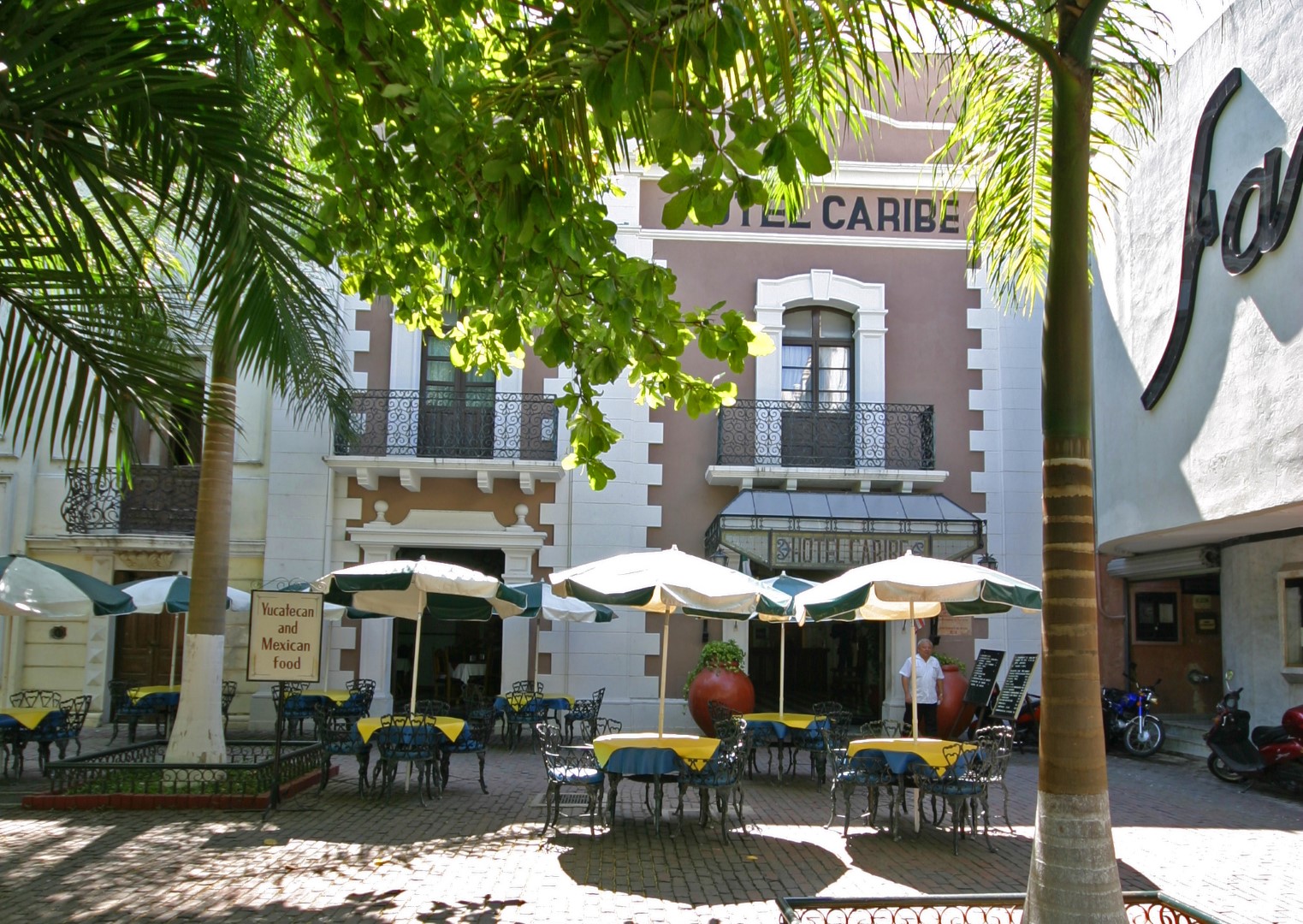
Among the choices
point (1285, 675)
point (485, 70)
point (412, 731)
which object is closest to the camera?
point (485, 70)

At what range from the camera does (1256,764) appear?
40.2ft

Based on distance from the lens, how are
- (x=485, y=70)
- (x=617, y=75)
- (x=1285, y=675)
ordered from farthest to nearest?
(x=1285, y=675), (x=485, y=70), (x=617, y=75)

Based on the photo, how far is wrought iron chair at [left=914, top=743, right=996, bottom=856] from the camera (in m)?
9.00

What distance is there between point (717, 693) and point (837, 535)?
2.85 metres

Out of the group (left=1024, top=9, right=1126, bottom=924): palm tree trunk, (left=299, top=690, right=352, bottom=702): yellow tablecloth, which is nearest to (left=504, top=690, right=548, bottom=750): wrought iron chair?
(left=299, top=690, right=352, bottom=702): yellow tablecloth

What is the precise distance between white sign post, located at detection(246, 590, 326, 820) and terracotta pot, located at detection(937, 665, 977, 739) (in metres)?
8.97

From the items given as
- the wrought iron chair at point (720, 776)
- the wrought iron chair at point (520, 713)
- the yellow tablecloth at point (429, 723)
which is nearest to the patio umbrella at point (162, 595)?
the wrought iron chair at point (520, 713)

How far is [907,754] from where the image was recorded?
9.33 meters

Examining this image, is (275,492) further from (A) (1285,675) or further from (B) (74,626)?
(A) (1285,675)

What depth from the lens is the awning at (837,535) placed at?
15.8 m

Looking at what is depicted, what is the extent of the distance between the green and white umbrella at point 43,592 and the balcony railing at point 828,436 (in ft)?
29.8

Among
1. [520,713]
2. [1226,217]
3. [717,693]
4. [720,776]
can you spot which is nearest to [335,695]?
[520,713]

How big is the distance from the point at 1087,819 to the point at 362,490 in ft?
47.8

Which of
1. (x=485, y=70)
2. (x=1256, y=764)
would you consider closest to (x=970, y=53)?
(x=485, y=70)
